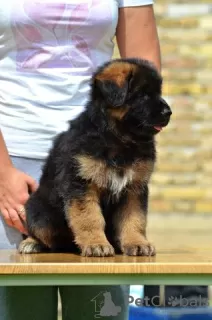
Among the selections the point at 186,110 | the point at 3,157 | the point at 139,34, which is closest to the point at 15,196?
the point at 3,157

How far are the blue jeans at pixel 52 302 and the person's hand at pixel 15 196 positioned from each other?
0.28 feet

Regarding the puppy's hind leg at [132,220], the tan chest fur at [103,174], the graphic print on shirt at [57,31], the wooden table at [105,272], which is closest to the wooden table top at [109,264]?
the wooden table at [105,272]

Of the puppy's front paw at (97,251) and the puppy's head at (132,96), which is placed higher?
the puppy's head at (132,96)

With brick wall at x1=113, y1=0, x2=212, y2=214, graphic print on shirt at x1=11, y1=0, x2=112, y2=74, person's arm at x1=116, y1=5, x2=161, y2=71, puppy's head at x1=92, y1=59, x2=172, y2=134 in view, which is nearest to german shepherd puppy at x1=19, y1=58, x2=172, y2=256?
puppy's head at x1=92, y1=59, x2=172, y2=134

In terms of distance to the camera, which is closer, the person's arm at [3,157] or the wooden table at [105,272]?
the wooden table at [105,272]

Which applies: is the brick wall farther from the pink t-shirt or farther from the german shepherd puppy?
the german shepherd puppy

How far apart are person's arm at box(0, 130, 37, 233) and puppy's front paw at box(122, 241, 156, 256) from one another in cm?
56

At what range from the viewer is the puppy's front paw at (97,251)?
11.7ft

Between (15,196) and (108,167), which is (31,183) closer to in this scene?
(15,196)

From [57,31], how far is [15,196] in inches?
28.9

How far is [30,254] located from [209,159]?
4.78 meters

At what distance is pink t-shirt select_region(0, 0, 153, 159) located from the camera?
4.14m

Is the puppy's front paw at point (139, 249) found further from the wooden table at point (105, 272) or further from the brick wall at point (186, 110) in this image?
the brick wall at point (186, 110)

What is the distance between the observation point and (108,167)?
12.1ft
